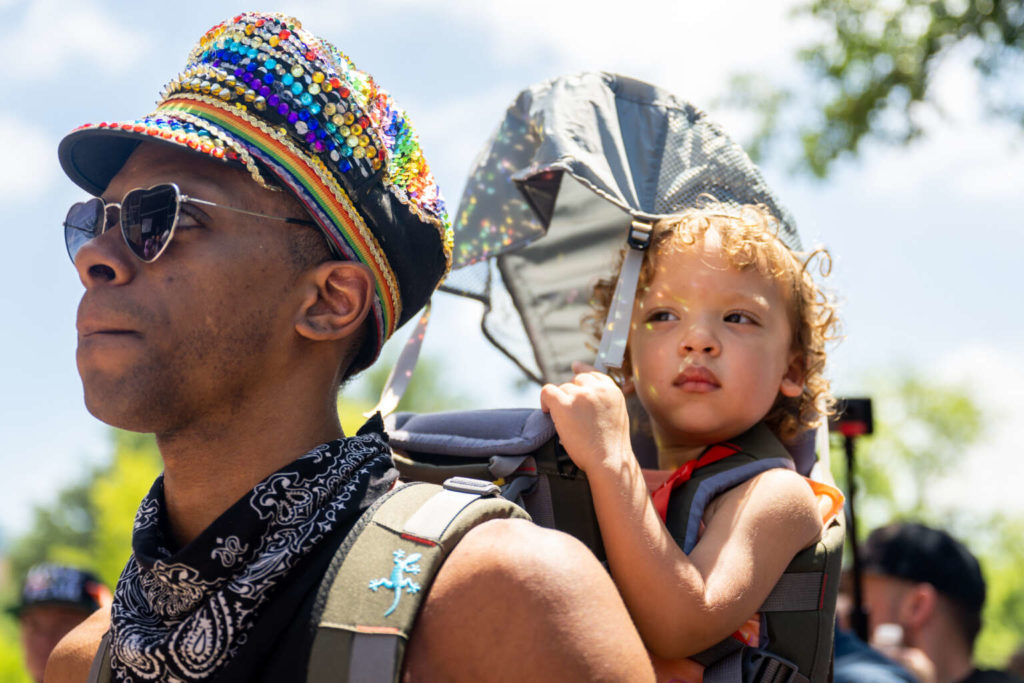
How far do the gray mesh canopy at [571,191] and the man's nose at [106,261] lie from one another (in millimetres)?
1196

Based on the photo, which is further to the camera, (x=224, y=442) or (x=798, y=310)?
(x=798, y=310)

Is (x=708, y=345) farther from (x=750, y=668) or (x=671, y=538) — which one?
(x=750, y=668)

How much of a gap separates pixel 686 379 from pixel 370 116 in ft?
3.75

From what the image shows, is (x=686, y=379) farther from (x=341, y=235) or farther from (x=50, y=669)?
(x=50, y=669)

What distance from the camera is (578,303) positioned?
360 cm

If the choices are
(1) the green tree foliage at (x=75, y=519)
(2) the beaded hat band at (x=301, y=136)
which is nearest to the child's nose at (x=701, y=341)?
(2) the beaded hat band at (x=301, y=136)

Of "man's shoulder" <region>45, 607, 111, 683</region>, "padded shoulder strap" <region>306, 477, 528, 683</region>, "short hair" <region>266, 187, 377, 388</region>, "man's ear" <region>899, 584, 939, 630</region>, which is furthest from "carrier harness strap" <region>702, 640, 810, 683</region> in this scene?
"man's ear" <region>899, 584, 939, 630</region>

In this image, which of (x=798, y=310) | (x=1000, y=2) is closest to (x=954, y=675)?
(x=798, y=310)

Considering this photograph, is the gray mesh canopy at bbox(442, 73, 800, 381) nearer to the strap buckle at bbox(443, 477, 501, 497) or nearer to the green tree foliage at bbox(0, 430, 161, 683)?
the strap buckle at bbox(443, 477, 501, 497)

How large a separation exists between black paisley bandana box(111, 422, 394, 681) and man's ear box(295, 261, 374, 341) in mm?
286

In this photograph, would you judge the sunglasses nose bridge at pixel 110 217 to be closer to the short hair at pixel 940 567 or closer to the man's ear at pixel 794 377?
the man's ear at pixel 794 377

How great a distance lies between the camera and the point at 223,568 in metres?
2.02

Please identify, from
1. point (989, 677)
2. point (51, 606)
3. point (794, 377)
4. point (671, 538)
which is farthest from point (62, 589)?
point (989, 677)

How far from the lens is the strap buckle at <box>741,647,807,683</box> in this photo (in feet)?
7.97
